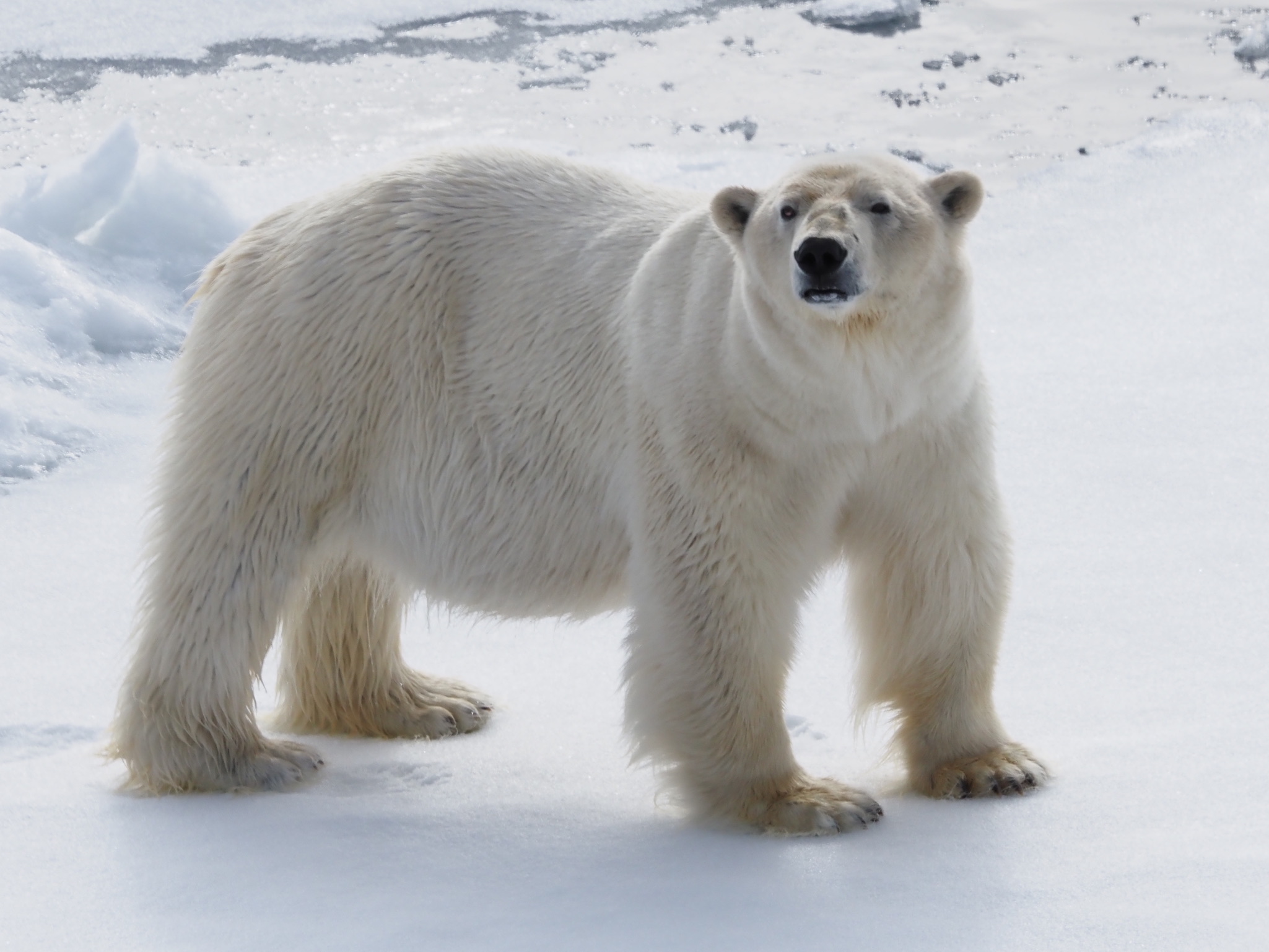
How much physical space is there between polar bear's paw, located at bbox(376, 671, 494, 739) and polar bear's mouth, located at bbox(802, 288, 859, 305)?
1656 millimetres

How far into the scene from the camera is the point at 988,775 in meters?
3.41

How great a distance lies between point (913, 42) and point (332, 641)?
648 centimetres

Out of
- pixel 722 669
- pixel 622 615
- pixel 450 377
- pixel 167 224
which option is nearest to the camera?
pixel 722 669

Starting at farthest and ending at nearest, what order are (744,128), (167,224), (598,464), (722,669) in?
(744,128) → (167,224) → (598,464) → (722,669)

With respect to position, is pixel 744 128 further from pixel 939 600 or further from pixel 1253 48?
pixel 939 600

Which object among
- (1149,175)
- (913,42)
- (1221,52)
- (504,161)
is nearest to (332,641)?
(504,161)

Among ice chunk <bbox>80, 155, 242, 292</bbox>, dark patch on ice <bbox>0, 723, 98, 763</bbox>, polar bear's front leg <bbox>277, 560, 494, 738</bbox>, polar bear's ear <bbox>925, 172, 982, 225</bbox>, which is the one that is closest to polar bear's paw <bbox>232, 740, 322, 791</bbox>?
polar bear's front leg <bbox>277, 560, 494, 738</bbox>

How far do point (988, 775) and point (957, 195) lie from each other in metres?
1.14

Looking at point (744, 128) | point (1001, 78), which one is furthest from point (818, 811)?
point (1001, 78)

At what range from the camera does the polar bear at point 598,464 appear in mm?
3170

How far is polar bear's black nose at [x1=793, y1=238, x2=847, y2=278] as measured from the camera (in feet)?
9.59

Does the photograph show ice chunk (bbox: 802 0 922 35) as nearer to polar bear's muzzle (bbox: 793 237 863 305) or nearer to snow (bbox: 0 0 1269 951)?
snow (bbox: 0 0 1269 951)

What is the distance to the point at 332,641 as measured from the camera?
13.7 feet

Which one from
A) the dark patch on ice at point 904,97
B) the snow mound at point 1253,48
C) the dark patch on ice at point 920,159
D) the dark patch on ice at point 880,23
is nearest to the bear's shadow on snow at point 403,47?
the dark patch on ice at point 880,23
